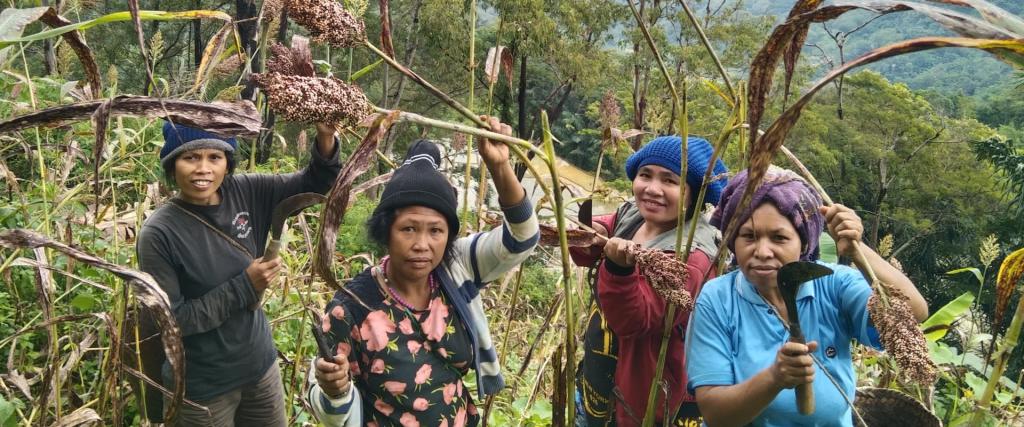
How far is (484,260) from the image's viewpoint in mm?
1347

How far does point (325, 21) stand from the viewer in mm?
636

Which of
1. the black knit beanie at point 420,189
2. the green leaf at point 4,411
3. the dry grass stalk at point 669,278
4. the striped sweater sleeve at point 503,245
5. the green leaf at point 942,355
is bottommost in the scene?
the green leaf at point 942,355

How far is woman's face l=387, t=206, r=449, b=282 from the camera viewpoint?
4.09ft

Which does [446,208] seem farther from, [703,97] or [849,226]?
[703,97]

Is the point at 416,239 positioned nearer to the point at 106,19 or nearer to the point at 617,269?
the point at 617,269

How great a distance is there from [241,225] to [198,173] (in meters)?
0.20

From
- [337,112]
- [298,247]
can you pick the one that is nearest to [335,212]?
[337,112]

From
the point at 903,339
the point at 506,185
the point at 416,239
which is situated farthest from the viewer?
the point at 416,239

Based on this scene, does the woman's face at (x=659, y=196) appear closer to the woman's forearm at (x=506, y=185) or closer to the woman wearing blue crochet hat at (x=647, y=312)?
the woman wearing blue crochet hat at (x=647, y=312)

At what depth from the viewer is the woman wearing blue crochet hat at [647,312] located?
4.26 feet

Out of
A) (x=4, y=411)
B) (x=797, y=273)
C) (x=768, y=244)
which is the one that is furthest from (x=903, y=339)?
(x=4, y=411)

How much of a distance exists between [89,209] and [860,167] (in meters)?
16.9

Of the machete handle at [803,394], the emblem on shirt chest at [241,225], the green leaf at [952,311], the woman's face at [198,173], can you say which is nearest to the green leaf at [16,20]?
the machete handle at [803,394]

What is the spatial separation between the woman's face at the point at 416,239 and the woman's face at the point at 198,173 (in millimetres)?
598
